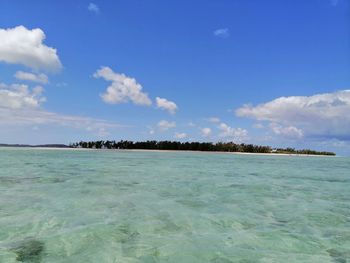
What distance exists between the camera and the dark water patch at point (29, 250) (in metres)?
5.80

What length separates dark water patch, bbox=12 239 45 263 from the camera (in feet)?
19.0

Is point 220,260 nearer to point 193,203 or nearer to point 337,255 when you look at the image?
point 337,255

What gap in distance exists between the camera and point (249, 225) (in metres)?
8.61

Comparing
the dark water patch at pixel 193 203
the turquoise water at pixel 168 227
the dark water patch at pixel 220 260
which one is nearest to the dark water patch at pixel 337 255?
the turquoise water at pixel 168 227

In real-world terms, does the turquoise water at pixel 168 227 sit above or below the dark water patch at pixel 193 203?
below

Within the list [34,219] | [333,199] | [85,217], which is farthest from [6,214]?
[333,199]

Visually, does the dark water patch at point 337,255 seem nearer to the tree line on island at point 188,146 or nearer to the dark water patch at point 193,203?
the dark water patch at point 193,203

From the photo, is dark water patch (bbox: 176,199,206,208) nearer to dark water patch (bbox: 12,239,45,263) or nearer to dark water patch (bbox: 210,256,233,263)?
dark water patch (bbox: 210,256,233,263)

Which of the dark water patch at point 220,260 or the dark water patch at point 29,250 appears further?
the dark water patch at point 220,260

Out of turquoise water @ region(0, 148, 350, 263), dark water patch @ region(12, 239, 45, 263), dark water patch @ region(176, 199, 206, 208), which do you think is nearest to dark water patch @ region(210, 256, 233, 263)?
turquoise water @ region(0, 148, 350, 263)

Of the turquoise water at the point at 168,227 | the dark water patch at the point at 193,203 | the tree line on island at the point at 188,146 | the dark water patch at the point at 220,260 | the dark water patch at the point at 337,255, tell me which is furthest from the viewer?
the tree line on island at the point at 188,146

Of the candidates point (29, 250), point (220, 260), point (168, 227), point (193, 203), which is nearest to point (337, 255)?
point (220, 260)

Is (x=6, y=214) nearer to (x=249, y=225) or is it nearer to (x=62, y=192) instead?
(x=62, y=192)

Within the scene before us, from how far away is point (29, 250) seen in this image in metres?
6.25
